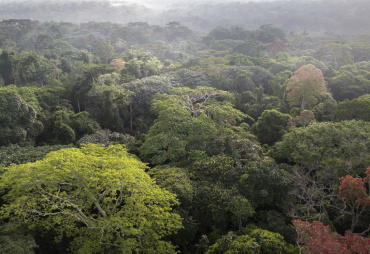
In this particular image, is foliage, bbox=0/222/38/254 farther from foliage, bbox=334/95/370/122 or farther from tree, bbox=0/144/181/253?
foliage, bbox=334/95/370/122

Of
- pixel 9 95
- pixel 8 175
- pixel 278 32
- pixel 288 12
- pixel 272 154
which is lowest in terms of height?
pixel 272 154

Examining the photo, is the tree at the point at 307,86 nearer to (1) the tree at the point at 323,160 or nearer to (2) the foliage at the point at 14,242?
(1) the tree at the point at 323,160

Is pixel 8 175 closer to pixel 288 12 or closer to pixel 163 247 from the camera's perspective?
pixel 163 247

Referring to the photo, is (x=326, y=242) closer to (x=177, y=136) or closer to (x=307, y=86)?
(x=177, y=136)

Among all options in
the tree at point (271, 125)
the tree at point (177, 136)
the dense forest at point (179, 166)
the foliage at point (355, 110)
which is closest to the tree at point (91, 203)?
the dense forest at point (179, 166)

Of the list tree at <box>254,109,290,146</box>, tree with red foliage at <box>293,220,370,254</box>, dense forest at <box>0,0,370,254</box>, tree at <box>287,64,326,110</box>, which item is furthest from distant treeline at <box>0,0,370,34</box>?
tree with red foliage at <box>293,220,370,254</box>

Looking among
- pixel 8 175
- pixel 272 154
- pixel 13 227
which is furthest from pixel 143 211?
pixel 272 154
